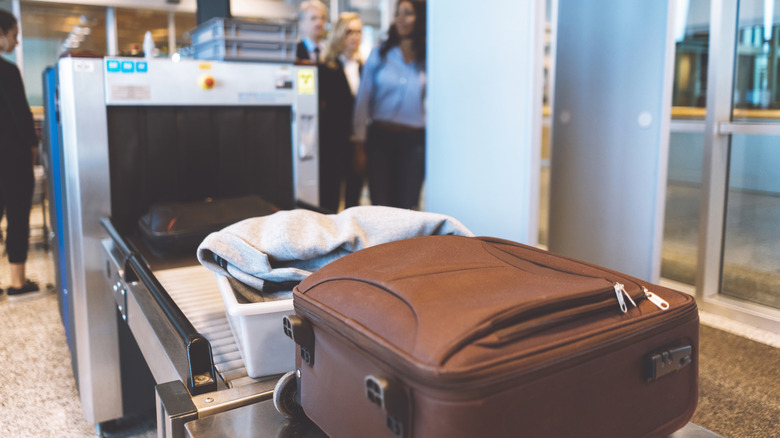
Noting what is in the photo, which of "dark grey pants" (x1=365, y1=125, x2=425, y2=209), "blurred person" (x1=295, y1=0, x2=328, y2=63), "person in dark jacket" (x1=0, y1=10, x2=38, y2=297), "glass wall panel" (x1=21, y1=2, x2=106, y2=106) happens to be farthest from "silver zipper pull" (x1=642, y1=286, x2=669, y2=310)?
"glass wall panel" (x1=21, y1=2, x2=106, y2=106)

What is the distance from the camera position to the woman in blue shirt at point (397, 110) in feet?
10.2

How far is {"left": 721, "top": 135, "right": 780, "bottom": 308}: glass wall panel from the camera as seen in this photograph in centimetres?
267

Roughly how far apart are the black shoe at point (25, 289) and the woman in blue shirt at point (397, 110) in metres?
1.84

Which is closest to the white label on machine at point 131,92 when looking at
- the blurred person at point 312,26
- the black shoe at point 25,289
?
the blurred person at point 312,26

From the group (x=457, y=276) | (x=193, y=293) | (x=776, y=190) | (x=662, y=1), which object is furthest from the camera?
(x=776, y=190)

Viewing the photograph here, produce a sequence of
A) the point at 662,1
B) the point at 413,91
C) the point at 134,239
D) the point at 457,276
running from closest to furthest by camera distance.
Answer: the point at 457,276
the point at 134,239
the point at 662,1
the point at 413,91

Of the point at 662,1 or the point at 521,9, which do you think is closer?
the point at 521,9

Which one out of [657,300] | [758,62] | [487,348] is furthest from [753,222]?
[487,348]

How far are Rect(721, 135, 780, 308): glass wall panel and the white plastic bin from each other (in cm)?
252

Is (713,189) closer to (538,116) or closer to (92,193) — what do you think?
(538,116)

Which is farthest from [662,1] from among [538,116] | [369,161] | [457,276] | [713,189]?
[457,276]

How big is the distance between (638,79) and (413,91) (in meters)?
1.20

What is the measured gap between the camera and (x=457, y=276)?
63cm

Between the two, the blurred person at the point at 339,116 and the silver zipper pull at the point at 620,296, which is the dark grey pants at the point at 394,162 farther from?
the silver zipper pull at the point at 620,296
